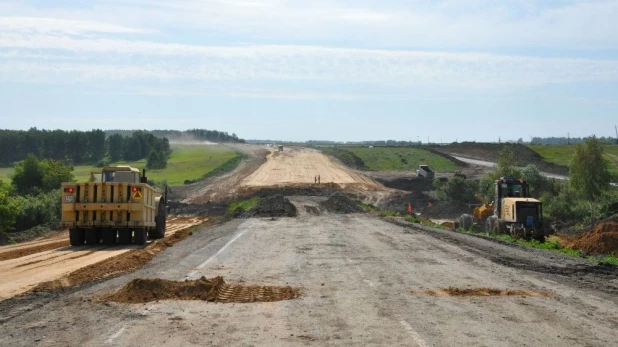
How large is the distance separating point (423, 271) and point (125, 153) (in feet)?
443

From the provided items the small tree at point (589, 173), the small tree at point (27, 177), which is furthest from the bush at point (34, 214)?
the small tree at point (589, 173)

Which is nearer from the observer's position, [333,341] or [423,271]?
[333,341]

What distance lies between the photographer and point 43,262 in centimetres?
→ 2311

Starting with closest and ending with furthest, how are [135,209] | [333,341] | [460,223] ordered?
[333,341], [135,209], [460,223]

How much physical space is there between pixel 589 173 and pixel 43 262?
46.6 meters

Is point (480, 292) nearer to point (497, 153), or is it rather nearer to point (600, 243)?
point (600, 243)

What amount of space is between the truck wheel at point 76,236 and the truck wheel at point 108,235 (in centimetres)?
79

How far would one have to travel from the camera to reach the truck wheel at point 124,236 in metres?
29.0

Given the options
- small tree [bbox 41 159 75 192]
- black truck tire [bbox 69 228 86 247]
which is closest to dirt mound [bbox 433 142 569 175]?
small tree [bbox 41 159 75 192]

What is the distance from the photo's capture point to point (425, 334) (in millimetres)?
11133

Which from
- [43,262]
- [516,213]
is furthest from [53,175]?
[43,262]

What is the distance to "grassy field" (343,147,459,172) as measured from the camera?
358 feet

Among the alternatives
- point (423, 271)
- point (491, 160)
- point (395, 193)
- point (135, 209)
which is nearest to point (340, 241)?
point (135, 209)

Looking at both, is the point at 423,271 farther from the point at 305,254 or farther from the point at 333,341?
the point at 333,341
